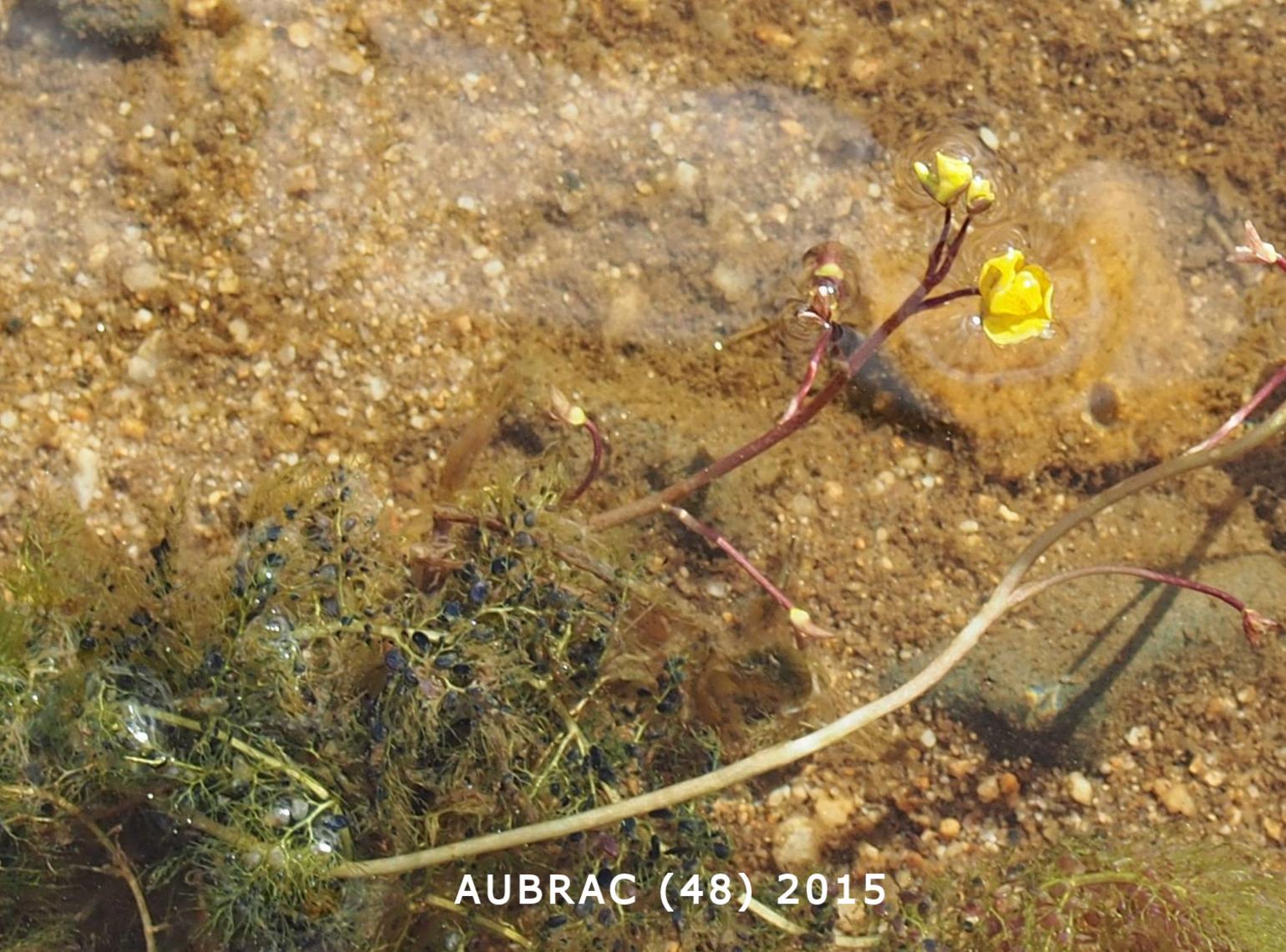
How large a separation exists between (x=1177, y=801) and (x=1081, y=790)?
0.87 ft

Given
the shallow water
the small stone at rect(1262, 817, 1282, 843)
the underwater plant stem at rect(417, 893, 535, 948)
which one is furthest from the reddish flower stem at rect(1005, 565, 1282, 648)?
the underwater plant stem at rect(417, 893, 535, 948)

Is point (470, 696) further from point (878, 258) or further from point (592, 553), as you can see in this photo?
point (878, 258)

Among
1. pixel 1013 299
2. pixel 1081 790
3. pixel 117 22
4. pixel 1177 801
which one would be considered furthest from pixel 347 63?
pixel 1177 801

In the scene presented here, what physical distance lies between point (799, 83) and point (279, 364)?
169cm

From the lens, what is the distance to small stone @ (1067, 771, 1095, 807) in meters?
3.42

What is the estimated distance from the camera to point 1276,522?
346 cm

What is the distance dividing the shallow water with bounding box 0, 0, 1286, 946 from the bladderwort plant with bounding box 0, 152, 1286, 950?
1.20 ft

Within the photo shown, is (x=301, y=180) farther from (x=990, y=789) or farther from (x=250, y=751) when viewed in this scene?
(x=990, y=789)

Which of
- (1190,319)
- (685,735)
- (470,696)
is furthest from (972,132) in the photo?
(470,696)

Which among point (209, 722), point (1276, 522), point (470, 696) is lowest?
point (209, 722)

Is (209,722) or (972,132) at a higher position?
(972,132)

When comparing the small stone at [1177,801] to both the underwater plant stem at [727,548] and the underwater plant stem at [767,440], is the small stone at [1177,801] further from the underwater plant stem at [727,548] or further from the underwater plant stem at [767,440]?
the underwater plant stem at [767,440]

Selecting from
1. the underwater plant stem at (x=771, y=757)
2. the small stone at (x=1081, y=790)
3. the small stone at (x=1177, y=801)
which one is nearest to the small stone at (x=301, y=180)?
the underwater plant stem at (x=771, y=757)

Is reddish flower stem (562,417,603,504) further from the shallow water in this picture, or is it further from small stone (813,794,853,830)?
small stone (813,794,853,830)
